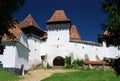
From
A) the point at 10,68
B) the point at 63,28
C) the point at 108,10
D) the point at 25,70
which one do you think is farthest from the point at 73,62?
the point at 108,10

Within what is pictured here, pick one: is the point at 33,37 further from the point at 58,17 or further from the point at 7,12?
the point at 7,12

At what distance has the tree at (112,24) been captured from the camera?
573 inches

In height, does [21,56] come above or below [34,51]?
below

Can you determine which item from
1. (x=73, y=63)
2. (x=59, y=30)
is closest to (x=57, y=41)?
(x=59, y=30)

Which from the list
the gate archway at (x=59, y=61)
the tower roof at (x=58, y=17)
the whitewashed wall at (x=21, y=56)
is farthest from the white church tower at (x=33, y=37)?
the whitewashed wall at (x=21, y=56)

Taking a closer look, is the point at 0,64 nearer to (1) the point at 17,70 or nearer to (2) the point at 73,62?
(1) the point at 17,70

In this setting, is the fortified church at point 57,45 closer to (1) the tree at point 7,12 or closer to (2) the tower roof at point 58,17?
(2) the tower roof at point 58,17

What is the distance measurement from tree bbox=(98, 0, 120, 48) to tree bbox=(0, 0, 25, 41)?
16.5 feet

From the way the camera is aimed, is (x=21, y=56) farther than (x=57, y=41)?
No

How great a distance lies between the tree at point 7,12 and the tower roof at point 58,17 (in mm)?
41546

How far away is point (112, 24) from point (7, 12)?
18.9 feet

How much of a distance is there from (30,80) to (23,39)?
11.5m

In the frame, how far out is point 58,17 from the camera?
56.7m

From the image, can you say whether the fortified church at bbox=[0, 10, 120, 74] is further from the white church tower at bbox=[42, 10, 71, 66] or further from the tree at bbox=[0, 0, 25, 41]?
the tree at bbox=[0, 0, 25, 41]
